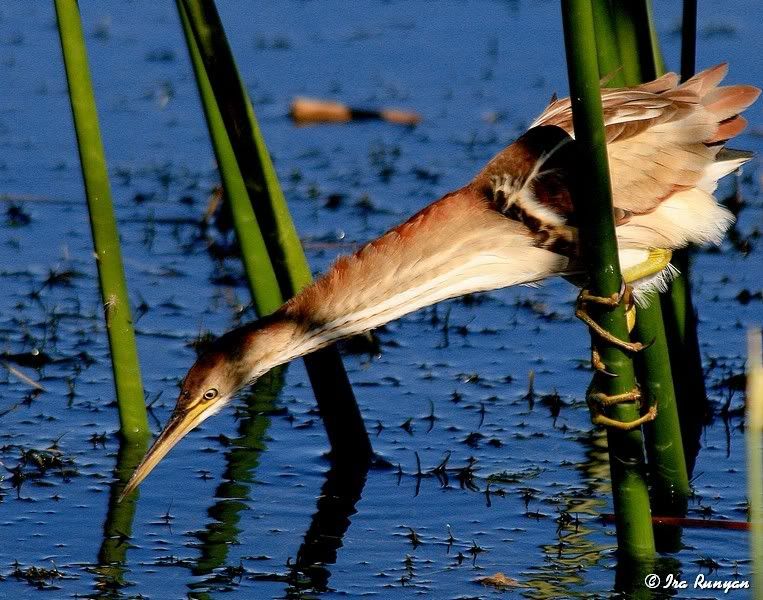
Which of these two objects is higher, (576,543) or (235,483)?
(235,483)

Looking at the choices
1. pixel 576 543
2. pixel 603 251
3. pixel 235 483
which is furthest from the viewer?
pixel 235 483

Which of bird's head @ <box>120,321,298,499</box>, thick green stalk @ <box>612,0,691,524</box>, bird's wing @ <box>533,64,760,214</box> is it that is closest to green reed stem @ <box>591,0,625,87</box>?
bird's wing @ <box>533,64,760,214</box>

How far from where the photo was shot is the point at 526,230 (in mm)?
3479

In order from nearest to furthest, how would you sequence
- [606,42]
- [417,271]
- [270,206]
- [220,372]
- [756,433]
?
[756,433] < [606,42] < [417,271] < [220,372] < [270,206]

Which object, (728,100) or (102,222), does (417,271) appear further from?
(102,222)

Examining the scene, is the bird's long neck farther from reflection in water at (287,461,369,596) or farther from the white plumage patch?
reflection in water at (287,461,369,596)

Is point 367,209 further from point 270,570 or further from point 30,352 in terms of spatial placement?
point 270,570

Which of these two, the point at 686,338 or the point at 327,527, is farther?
the point at 686,338

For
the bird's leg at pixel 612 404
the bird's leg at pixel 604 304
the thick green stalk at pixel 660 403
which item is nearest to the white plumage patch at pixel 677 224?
the thick green stalk at pixel 660 403

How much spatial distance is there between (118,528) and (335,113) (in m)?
3.86

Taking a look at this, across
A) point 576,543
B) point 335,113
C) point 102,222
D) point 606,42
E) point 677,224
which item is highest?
point 335,113

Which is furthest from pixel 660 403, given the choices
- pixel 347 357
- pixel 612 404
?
pixel 347 357

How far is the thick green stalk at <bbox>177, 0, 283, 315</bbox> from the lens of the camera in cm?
431

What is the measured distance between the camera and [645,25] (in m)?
3.66
